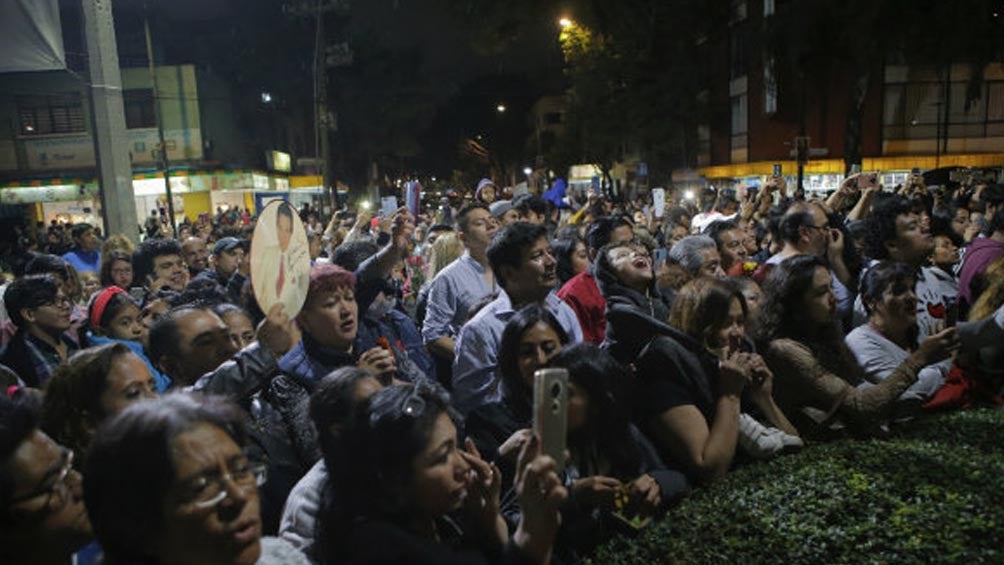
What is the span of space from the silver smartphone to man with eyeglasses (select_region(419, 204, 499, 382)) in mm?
2811

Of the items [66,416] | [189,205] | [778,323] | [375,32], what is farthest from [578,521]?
[375,32]

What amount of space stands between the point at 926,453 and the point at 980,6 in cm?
2081

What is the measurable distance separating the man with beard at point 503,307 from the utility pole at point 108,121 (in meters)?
6.44

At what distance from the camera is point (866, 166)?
30625 millimetres

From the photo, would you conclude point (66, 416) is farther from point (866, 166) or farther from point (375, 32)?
point (375, 32)

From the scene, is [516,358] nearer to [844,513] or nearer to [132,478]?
[844,513]

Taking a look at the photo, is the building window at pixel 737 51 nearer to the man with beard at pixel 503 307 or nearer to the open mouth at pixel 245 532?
the man with beard at pixel 503 307

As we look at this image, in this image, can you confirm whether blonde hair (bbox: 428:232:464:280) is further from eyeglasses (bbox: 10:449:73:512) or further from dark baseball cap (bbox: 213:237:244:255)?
eyeglasses (bbox: 10:449:73:512)

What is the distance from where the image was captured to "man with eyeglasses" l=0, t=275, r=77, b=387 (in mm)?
4504

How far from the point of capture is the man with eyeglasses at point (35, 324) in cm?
450

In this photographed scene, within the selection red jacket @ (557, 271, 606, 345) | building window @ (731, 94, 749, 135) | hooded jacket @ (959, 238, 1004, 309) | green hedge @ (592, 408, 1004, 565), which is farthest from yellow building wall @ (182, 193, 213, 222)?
green hedge @ (592, 408, 1004, 565)

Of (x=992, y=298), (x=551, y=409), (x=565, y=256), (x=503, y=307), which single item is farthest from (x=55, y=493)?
(x=992, y=298)

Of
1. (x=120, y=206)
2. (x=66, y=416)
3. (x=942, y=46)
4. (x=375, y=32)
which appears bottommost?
(x=66, y=416)

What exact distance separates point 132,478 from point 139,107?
119 ft
